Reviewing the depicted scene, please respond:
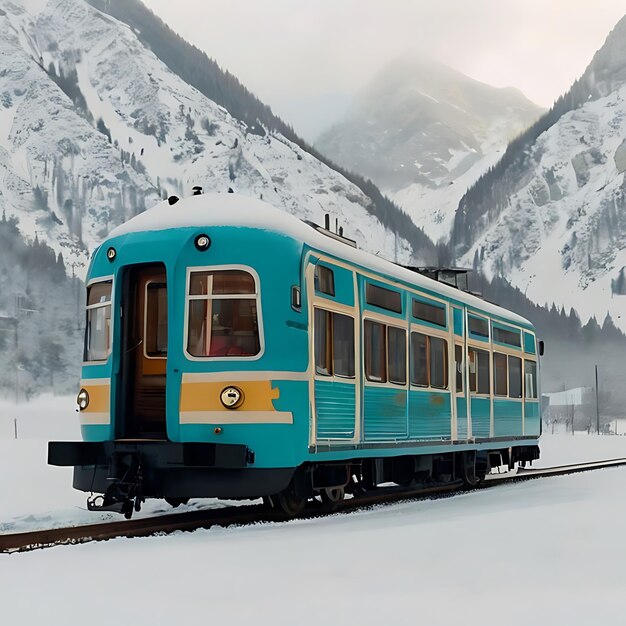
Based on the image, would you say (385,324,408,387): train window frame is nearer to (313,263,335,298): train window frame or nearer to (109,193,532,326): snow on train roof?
(109,193,532,326): snow on train roof

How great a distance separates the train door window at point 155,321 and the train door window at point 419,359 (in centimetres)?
409

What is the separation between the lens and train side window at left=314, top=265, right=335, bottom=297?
476 inches

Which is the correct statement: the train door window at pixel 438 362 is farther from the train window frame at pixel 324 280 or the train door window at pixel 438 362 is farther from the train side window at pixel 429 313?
the train window frame at pixel 324 280

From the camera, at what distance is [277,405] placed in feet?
37.0

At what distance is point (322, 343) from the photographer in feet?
39.8

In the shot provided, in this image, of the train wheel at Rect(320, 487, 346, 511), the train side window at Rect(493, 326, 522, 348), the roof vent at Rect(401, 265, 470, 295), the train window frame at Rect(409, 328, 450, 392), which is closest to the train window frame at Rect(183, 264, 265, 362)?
the train wheel at Rect(320, 487, 346, 511)

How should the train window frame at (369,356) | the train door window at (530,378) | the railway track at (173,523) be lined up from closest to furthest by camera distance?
the railway track at (173,523) → the train window frame at (369,356) → the train door window at (530,378)

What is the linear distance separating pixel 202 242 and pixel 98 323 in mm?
1632

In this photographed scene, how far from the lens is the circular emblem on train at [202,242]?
11609mm

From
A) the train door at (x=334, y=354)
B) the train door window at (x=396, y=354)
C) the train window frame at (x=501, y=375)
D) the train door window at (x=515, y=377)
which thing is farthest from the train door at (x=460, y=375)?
the train door at (x=334, y=354)

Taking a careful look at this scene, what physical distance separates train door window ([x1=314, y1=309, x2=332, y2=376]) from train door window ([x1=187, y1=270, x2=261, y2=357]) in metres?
0.89

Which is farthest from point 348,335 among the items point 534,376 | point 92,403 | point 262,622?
point 534,376

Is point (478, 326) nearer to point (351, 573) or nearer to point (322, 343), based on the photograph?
point (322, 343)

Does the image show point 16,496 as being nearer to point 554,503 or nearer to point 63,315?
point 554,503
